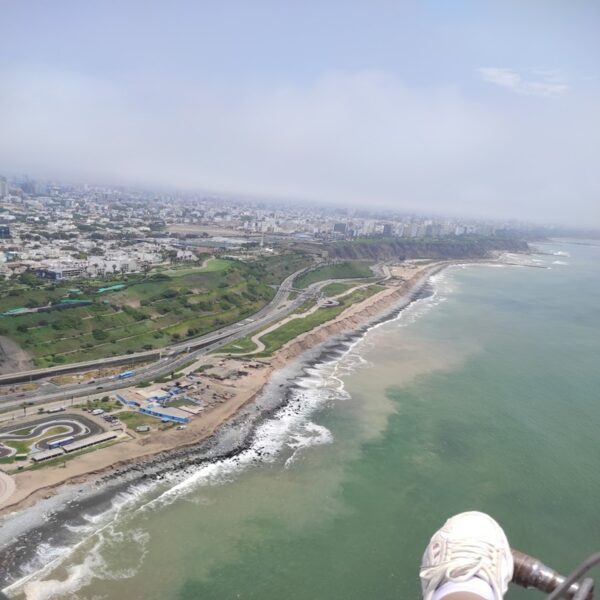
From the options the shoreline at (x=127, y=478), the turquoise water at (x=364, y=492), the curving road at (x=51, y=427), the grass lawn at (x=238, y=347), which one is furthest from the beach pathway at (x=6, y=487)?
the grass lawn at (x=238, y=347)

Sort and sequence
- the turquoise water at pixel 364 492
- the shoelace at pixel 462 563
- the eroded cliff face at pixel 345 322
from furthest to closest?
the eroded cliff face at pixel 345 322 → the turquoise water at pixel 364 492 → the shoelace at pixel 462 563

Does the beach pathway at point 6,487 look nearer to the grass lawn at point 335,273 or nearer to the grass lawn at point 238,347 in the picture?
the grass lawn at point 238,347

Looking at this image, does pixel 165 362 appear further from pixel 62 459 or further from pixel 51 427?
pixel 62 459

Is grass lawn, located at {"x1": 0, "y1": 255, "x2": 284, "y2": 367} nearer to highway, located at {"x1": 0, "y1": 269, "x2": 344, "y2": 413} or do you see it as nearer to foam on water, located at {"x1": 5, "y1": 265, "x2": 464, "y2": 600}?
highway, located at {"x1": 0, "y1": 269, "x2": 344, "y2": 413}

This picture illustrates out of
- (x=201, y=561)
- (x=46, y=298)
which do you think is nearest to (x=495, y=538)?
(x=201, y=561)

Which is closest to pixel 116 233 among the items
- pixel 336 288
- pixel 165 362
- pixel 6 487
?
pixel 336 288

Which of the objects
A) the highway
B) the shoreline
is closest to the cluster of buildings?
the highway
